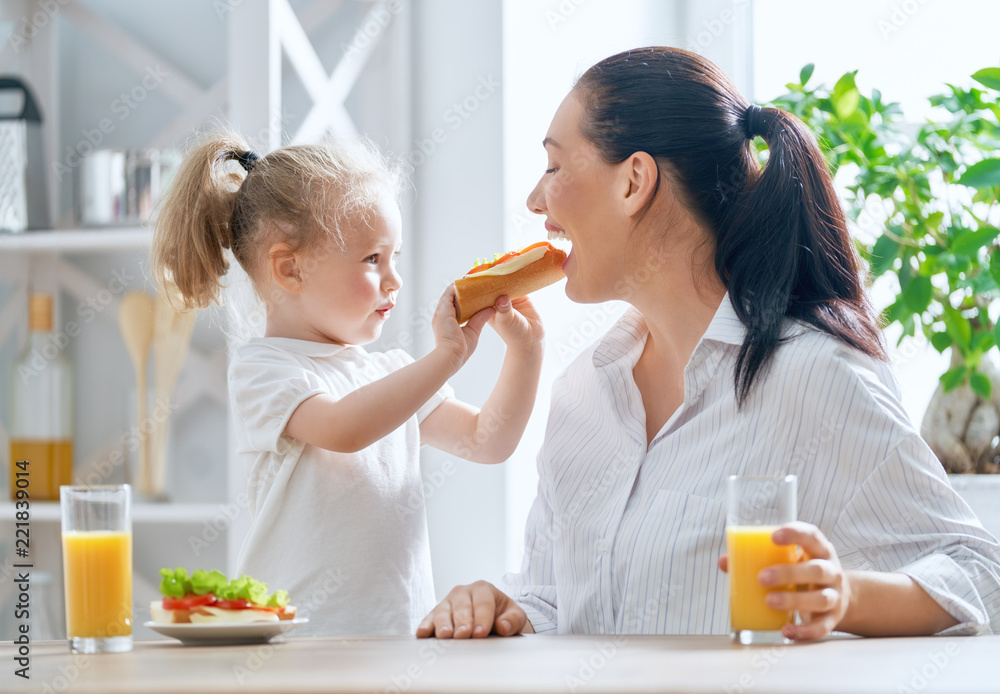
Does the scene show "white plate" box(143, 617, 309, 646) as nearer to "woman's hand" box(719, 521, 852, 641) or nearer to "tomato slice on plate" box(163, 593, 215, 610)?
"tomato slice on plate" box(163, 593, 215, 610)

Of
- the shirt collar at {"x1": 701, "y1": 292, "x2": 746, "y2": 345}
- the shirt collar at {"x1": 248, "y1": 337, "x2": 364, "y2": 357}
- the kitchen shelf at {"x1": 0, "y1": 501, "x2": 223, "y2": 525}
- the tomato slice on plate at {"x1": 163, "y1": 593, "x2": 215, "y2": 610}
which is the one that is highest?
the shirt collar at {"x1": 701, "y1": 292, "x2": 746, "y2": 345}

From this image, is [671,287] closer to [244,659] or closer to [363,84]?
[244,659]

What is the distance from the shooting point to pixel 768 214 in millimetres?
1265

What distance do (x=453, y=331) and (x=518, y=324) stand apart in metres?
0.17

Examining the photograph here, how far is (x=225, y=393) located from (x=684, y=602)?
48.2 inches

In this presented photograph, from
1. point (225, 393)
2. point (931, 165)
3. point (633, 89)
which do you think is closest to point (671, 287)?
point (633, 89)

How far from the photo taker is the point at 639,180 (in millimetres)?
1352

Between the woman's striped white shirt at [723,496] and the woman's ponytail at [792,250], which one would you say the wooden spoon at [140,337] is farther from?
the woman's ponytail at [792,250]

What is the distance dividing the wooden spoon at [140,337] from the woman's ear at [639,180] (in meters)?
1.14

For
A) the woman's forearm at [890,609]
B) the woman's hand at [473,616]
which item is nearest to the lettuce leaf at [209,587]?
the woman's hand at [473,616]

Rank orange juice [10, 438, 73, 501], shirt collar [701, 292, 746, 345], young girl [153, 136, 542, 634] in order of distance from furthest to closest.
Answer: orange juice [10, 438, 73, 501]
young girl [153, 136, 542, 634]
shirt collar [701, 292, 746, 345]

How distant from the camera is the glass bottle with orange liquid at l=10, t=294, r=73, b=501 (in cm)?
197

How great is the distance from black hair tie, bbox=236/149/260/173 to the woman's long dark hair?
0.56 m

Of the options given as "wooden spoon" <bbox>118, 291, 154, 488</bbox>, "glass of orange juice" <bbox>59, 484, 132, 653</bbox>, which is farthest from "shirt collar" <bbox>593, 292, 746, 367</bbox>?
"wooden spoon" <bbox>118, 291, 154, 488</bbox>
